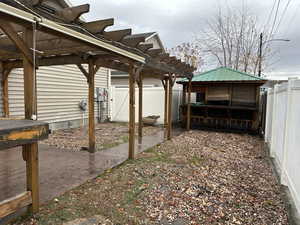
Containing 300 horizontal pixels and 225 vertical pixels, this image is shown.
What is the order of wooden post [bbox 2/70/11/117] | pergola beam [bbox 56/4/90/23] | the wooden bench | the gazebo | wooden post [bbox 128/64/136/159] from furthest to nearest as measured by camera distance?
1. the gazebo
2. wooden post [bbox 2/70/11/117]
3. wooden post [bbox 128/64/136/159]
4. pergola beam [bbox 56/4/90/23]
5. the wooden bench

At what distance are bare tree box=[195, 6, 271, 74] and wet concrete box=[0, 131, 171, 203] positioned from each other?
1368 centimetres

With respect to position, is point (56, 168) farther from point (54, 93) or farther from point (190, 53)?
point (190, 53)

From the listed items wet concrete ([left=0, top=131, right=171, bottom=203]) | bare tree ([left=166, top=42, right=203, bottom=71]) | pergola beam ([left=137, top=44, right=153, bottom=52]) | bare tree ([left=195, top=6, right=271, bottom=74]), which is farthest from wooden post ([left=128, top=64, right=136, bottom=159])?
bare tree ([left=166, top=42, right=203, bottom=71])

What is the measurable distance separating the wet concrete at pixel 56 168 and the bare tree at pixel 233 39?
538 inches

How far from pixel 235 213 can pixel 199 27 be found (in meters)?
15.6

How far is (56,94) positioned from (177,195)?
6102mm

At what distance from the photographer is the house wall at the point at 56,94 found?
20.3 feet

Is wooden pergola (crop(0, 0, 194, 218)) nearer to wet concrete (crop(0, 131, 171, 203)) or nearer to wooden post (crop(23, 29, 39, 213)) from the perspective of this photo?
wooden post (crop(23, 29, 39, 213))

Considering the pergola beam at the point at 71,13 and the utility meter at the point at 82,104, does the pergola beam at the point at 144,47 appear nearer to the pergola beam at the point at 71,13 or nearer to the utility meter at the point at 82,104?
the pergola beam at the point at 71,13

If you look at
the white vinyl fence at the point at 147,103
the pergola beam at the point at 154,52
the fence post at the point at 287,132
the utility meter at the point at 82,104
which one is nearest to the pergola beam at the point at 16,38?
the pergola beam at the point at 154,52

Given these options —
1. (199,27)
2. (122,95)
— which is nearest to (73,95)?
(122,95)

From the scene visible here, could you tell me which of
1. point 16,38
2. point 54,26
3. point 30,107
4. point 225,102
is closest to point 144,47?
point 54,26

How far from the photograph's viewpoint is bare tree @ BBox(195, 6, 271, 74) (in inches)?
571

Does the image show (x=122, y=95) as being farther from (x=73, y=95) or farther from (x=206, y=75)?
(x=206, y=75)
